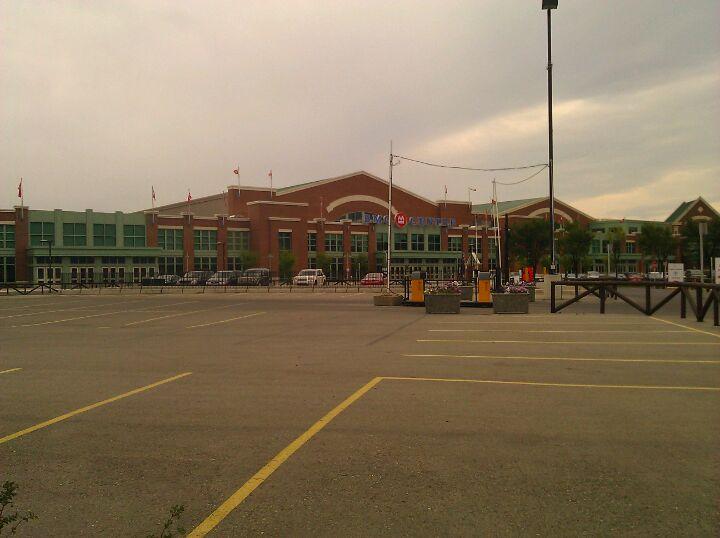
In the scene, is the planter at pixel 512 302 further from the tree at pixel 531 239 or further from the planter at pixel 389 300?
the tree at pixel 531 239

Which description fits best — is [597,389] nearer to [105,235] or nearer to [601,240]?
[105,235]

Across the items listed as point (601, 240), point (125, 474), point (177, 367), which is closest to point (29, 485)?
point (125, 474)

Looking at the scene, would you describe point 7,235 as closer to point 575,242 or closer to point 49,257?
point 49,257

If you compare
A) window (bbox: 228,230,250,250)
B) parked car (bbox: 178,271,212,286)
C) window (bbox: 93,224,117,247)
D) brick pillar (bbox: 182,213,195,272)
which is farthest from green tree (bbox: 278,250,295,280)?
window (bbox: 93,224,117,247)

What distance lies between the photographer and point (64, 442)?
6.35 meters

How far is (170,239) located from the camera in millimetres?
83062

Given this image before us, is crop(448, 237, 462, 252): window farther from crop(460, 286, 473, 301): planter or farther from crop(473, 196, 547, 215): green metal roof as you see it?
crop(460, 286, 473, 301): planter

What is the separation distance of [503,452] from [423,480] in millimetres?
1091

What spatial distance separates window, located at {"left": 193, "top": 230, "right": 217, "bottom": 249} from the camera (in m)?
84.9

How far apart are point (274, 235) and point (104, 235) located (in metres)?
21.7

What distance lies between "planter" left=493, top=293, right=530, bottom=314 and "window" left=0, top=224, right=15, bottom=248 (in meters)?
66.2

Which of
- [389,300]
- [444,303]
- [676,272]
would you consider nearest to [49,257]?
[389,300]

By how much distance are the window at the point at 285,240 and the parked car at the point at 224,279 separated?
2153 centimetres

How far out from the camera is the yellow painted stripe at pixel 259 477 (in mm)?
4320
